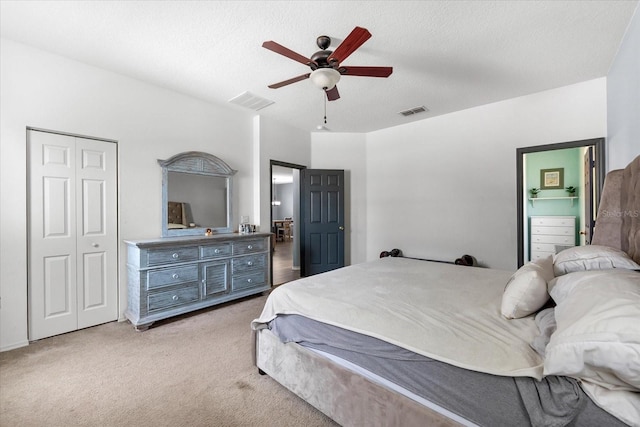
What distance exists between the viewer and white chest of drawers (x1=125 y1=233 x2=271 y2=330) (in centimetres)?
285

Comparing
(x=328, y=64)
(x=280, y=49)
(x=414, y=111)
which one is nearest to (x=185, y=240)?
(x=280, y=49)

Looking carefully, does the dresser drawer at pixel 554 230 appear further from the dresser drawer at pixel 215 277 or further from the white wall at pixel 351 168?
the dresser drawer at pixel 215 277

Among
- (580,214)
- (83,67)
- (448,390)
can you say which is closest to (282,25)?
(83,67)

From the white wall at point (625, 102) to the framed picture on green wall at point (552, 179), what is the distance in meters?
2.48

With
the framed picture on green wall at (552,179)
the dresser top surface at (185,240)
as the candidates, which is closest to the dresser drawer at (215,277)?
the dresser top surface at (185,240)

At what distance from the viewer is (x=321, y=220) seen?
16.7 ft

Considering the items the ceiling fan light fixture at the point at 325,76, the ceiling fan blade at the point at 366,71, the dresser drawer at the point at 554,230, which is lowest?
the dresser drawer at the point at 554,230

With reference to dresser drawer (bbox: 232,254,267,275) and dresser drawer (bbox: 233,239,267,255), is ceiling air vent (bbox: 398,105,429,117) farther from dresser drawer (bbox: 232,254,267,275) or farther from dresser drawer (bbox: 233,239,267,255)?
dresser drawer (bbox: 232,254,267,275)

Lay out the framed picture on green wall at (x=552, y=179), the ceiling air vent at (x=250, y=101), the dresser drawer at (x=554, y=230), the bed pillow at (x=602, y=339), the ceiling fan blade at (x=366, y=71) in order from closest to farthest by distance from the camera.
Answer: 1. the bed pillow at (x=602, y=339)
2. the ceiling fan blade at (x=366, y=71)
3. the ceiling air vent at (x=250, y=101)
4. the dresser drawer at (x=554, y=230)
5. the framed picture on green wall at (x=552, y=179)

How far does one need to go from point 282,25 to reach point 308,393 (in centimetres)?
266

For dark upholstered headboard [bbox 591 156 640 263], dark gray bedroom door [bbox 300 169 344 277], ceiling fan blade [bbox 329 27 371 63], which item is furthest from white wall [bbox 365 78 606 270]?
ceiling fan blade [bbox 329 27 371 63]

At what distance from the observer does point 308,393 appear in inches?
64.4

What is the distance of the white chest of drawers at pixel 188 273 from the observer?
9.36 feet

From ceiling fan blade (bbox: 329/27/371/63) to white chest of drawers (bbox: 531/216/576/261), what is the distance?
505cm
